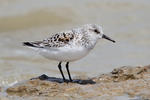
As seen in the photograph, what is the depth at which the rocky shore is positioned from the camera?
6.70 meters

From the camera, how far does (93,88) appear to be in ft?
23.0

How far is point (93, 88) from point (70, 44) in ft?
2.97

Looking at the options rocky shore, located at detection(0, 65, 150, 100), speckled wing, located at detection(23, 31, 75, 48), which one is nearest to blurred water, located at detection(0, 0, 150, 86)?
speckled wing, located at detection(23, 31, 75, 48)

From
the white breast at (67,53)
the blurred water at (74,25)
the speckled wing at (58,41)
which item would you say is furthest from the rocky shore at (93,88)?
the blurred water at (74,25)

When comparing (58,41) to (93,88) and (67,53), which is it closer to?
(67,53)

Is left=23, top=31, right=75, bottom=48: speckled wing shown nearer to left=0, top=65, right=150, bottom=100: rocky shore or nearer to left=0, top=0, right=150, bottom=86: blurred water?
left=0, top=65, right=150, bottom=100: rocky shore

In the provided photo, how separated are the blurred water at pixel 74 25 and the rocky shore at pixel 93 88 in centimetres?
422

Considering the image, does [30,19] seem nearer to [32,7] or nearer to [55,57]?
[32,7]

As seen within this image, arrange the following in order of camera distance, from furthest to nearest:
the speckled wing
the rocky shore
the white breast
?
the speckled wing → the white breast → the rocky shore

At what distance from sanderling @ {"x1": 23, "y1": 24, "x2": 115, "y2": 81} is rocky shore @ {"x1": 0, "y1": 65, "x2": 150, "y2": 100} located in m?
0.48

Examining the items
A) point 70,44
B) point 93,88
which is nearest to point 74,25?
point 70,44

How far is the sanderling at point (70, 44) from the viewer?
740cm

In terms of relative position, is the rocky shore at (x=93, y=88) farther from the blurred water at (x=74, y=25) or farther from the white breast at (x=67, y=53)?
the blurred water at (x=74, y=25)

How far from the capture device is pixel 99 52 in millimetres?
14523
